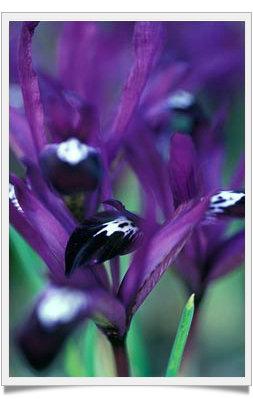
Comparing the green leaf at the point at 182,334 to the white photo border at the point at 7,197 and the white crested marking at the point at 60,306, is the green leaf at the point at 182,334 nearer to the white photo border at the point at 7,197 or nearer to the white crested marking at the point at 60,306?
Result: the white photo border at the point at 7,197

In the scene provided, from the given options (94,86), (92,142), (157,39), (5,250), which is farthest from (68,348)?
(157,39)

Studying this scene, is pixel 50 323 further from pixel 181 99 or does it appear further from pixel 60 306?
pixel 181 99

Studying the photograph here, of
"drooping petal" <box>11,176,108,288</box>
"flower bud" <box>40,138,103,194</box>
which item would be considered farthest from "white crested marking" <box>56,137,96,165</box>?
"drooping petal" <box>11,176,108,288</box>

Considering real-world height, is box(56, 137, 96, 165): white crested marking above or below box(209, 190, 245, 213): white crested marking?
above

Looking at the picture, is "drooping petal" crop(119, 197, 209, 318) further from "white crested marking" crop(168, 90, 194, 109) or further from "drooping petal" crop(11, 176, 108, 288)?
"white crested marking" crop(168, 90, 194, 109)

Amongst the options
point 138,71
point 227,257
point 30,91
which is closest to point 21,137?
point 30,91

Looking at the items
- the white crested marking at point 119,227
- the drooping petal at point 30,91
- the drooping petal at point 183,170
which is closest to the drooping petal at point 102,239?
the white crested marking at point 119,227
